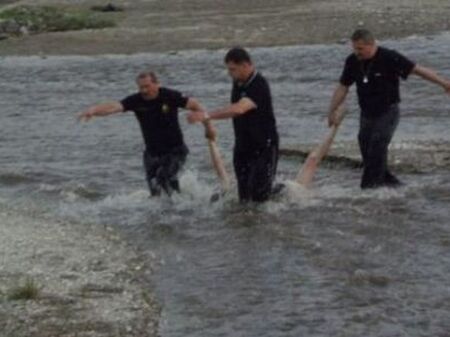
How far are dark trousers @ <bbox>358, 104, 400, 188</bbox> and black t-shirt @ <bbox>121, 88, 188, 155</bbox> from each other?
82.6 inches

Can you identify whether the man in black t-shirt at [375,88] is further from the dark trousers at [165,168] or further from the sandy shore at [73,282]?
the sandy shore at [73,282]

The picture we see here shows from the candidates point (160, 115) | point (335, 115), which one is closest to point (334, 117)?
point (335, 115)

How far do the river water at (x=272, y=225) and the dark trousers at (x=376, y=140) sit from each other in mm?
239

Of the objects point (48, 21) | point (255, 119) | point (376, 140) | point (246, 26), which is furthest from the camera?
point (48, 21)

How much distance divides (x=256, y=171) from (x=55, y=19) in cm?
4088

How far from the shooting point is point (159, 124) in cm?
1485

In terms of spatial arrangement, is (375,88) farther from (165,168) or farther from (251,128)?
(165,168)

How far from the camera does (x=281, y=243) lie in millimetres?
12984

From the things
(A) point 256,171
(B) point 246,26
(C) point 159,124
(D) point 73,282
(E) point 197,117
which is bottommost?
(B) point 246,26

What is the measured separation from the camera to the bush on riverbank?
51.5m

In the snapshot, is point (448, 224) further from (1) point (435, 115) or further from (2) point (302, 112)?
Result: (2) point (302, 112)

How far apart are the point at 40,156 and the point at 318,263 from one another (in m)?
9.48

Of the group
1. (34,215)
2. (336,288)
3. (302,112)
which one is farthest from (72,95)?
(336,288)

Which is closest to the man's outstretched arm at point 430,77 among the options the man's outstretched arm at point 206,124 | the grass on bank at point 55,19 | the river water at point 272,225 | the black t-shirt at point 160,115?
the river water at point 272,225
